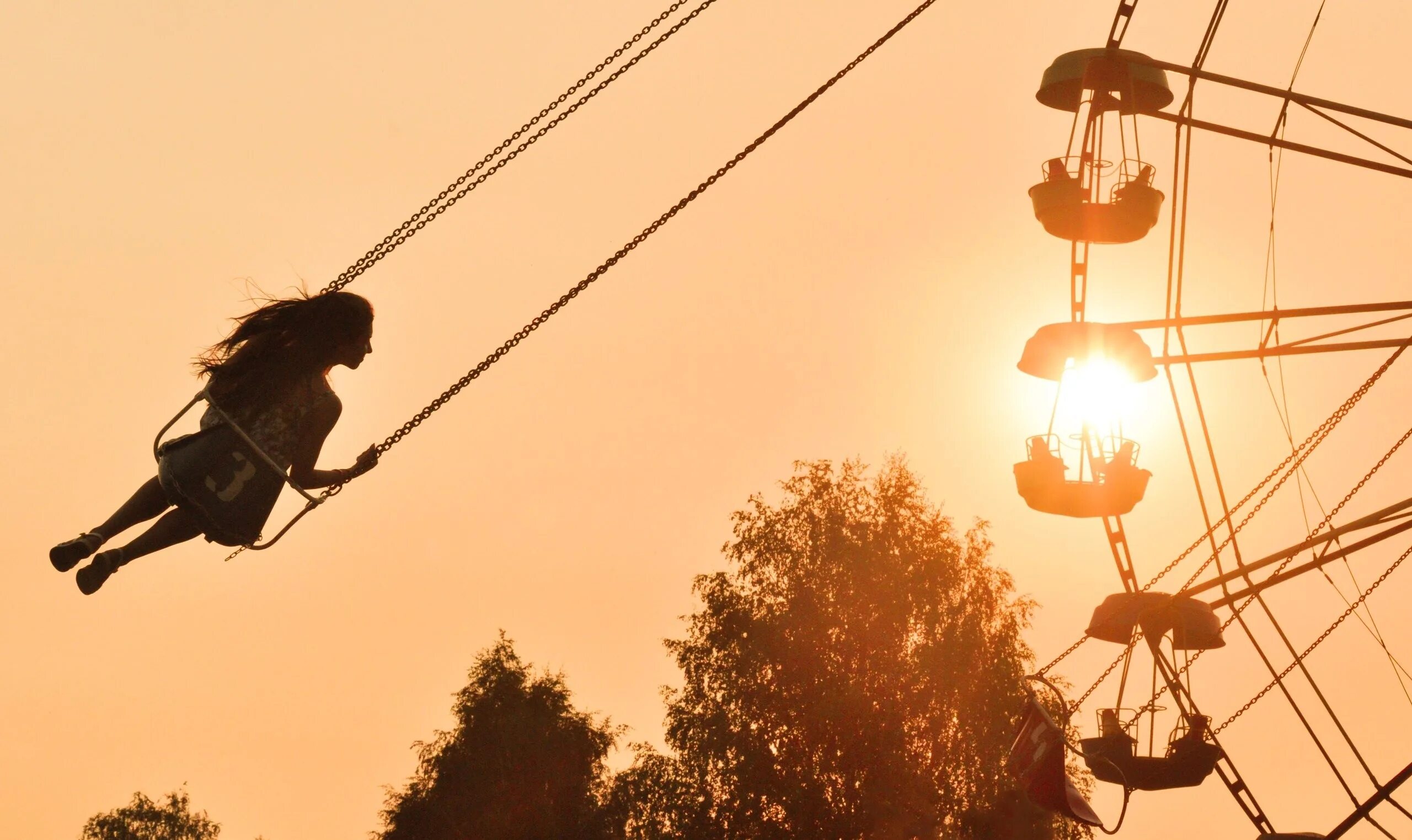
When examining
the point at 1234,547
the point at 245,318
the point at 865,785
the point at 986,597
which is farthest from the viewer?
the point at 986,597

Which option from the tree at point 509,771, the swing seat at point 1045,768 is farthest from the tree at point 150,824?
the swing seat at point 1045,768

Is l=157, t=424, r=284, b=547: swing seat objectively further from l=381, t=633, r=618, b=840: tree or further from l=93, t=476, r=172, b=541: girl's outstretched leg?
l=381, t=633, r=618, b=840: tree

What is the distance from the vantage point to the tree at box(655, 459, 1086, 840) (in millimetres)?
38750

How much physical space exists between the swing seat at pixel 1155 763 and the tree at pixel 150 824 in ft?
284

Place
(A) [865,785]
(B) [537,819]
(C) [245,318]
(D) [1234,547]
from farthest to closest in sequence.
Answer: (B) [537,819] < (A) [865,785] < (D) [1234,547] < (C) [245,318]

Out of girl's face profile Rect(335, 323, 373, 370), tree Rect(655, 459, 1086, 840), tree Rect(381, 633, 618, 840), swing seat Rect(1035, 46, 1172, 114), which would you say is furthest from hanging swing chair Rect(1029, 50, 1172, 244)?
tree Rect(381, 633, 618, 840)

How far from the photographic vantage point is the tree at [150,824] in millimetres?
93312

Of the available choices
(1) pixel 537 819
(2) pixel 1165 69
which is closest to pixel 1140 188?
(2) pixel 1165 69

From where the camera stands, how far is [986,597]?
41688 mm

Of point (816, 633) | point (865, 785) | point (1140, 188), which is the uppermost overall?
point (816, 633)

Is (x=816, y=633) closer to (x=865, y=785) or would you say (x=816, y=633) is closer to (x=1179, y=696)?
(x=865, y=785)

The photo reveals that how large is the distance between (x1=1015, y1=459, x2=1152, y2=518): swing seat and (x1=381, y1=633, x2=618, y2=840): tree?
40.2 meters

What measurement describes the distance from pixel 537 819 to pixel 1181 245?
42771 mm

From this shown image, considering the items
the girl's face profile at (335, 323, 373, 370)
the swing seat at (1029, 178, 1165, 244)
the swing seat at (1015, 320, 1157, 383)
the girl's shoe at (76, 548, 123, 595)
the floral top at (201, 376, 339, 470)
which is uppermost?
the swing seat at (1029, 178, 1165, 244)
